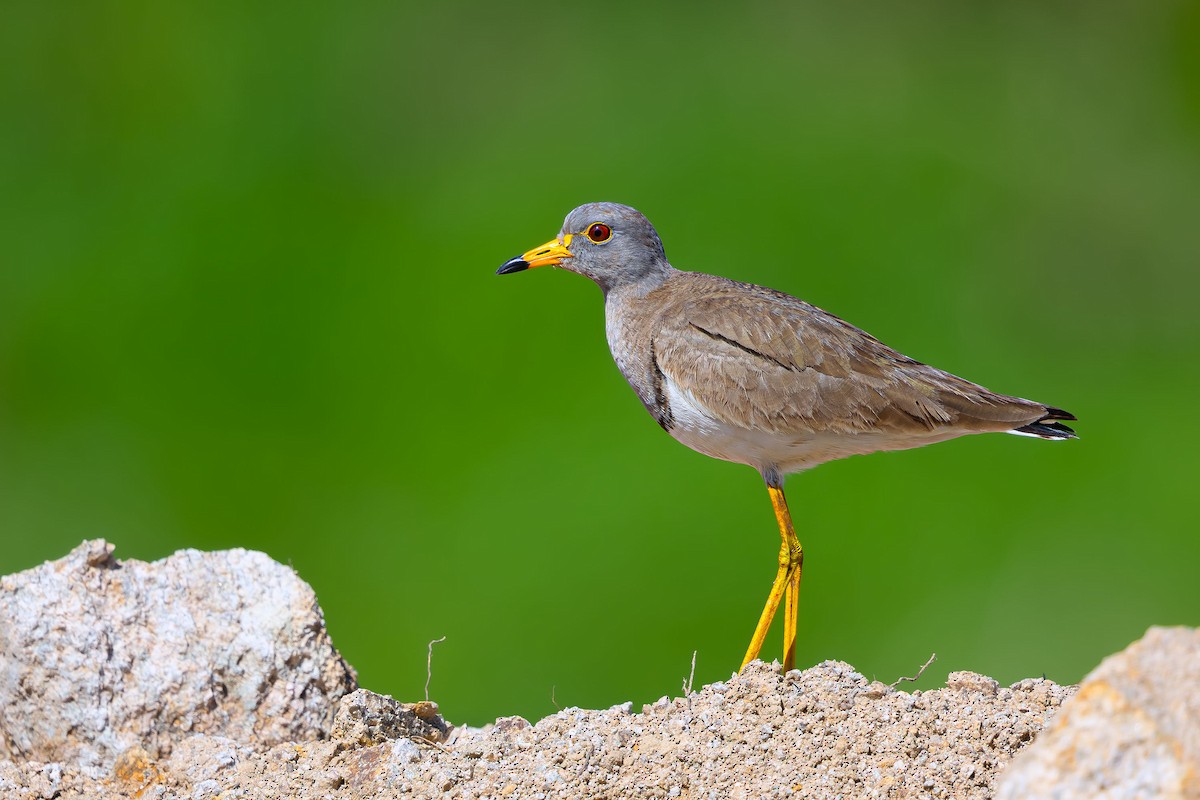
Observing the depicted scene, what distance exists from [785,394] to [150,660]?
12.4ft

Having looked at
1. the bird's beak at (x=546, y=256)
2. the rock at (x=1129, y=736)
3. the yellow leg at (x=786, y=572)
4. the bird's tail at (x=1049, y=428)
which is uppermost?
the bird's beak at (x=546, y=256)

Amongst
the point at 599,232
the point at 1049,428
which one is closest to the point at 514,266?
the point at 599,232

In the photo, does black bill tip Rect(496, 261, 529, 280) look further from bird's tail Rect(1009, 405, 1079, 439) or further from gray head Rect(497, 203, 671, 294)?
bird's tail Rect(1009, 405, 1079, 439)

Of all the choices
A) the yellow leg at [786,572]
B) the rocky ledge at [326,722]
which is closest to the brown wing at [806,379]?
the yellow leg at [786,572]

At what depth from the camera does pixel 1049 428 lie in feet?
25.0

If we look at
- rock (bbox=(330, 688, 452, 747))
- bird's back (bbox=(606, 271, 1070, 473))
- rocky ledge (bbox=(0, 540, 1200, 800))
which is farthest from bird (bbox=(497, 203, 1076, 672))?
rock (bbox=(330, 688, 452, 747))

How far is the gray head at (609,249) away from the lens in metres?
8.55

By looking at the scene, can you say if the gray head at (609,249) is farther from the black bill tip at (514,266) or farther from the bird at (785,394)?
the bird at (785,394)

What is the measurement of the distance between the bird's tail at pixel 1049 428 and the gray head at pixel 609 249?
2554mm

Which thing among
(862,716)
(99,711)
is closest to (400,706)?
(99,711)

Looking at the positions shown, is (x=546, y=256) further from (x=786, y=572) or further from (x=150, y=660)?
(x=150, y=660)

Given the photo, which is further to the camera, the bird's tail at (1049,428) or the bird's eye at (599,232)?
the bird's eye at (599,232)

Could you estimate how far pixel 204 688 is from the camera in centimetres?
656

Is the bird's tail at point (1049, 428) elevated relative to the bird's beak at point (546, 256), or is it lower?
lower
